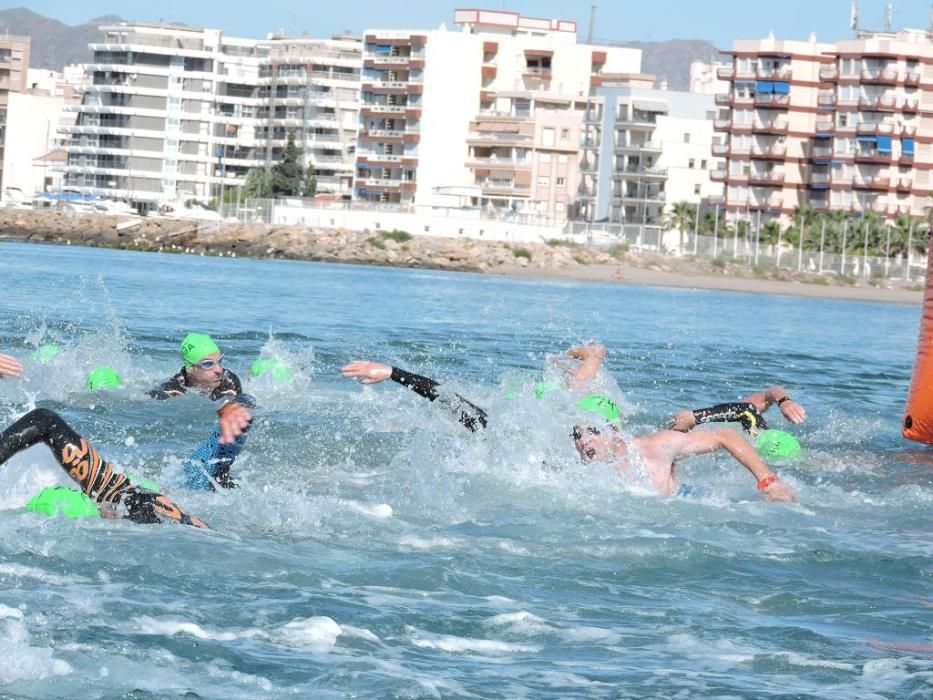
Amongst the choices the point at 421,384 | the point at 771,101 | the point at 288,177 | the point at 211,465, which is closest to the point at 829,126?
the point at 771,101

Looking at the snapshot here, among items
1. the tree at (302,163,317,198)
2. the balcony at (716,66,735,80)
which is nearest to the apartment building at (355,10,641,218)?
the tree at (302,163,317,198)

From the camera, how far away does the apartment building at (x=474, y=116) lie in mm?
120438

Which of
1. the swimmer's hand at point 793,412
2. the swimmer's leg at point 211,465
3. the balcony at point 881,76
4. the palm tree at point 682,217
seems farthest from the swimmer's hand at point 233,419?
the balcony at point 881,76

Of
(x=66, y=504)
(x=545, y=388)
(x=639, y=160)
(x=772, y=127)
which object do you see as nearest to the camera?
(x=66, y=504)

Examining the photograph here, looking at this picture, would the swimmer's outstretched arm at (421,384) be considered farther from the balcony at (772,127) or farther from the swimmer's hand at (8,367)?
the balcony at (772,127)

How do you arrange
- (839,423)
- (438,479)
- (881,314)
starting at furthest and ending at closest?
(881,314), (839,423), (438,479)

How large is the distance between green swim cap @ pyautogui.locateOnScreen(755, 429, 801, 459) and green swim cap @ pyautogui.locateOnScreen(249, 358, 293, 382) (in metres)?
6.42

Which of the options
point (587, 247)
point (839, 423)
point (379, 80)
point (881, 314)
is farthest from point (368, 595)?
point (379, 80)

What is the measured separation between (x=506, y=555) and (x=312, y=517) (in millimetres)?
1451

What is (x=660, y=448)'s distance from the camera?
1206cm

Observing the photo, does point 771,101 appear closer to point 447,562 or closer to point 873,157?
point 873,157

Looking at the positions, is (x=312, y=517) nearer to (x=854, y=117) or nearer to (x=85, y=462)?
(x=85, y=462)

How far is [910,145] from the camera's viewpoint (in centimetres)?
11294

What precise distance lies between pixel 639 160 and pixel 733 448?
357ft
